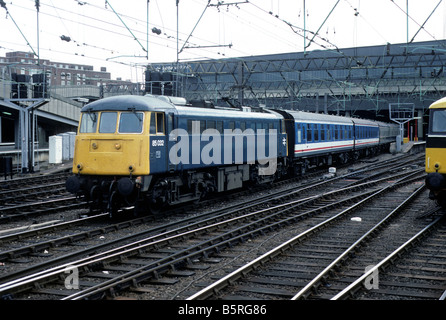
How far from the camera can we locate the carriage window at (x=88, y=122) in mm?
14555

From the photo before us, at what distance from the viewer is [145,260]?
10.3m

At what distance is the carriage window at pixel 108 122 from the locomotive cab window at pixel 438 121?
8.66 meters

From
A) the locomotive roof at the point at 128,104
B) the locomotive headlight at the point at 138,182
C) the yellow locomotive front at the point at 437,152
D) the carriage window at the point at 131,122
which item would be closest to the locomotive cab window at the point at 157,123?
the locomotive roof at the point at 128,104

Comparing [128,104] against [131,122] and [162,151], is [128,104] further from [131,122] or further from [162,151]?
[162,151]

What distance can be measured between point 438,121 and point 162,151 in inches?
298

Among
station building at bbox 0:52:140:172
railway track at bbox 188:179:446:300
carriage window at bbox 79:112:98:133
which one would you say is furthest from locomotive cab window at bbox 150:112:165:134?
station building at bbox 0:52:140:172

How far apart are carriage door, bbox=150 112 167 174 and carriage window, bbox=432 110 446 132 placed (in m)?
7.41

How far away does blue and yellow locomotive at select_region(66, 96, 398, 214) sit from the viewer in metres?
14.0

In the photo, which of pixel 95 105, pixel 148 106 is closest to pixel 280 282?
pixel 148 106

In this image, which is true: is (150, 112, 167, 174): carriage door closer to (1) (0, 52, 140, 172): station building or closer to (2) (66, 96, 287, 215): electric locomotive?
(2) (66, 96, 287, 215): electric locomotive

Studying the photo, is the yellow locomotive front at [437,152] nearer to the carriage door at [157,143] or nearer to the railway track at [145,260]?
the railway track at [145,260]

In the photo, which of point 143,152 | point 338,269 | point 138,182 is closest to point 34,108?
point 143,152

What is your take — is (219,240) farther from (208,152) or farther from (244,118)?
(244,118)
